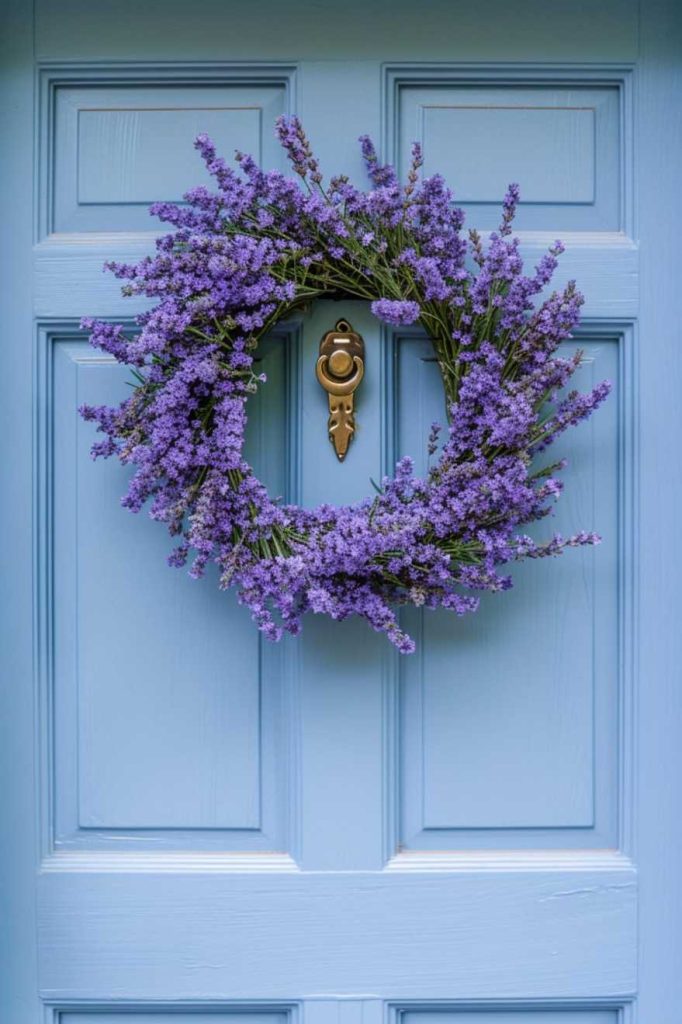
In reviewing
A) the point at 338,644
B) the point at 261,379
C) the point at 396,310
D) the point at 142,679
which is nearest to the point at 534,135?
the point at 396,310

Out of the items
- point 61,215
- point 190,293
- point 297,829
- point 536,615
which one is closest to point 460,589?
point 536,615

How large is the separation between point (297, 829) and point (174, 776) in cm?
17

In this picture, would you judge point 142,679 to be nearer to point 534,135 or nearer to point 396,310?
point 396,310

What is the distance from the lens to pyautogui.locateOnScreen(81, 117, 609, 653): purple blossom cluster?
116 centimetres

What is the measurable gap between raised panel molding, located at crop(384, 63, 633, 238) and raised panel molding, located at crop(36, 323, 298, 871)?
387mm

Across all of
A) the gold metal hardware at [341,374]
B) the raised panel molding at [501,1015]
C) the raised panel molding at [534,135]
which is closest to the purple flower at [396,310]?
the gold metal hardware at [341,374]

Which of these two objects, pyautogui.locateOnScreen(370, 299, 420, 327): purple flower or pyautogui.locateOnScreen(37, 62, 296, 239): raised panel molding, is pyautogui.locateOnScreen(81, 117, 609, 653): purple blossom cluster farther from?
pyautogui.locateOnScreen(37, 62, 296, 239): raised panel molding

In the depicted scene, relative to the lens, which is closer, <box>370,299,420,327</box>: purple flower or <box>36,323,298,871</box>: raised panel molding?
<box>370,299,420,327</box>: purple flower

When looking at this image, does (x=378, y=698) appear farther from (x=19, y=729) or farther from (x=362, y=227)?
(x=362, y=227)

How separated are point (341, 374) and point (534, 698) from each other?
0.48 metres

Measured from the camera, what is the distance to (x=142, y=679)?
1.32 m

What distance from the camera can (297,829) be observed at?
1.30 metres

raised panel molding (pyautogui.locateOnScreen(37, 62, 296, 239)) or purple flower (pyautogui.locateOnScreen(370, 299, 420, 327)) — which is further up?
raised panel molding (pyautogui.locateOnScreen(37, 62, 296, 239))

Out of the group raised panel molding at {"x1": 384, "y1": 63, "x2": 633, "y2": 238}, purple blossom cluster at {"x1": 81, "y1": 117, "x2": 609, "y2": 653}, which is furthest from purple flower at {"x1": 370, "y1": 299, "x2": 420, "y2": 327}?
raised panel molding at {"x1": 384, "y1": 63, "x2": 633, "y2": 238}
